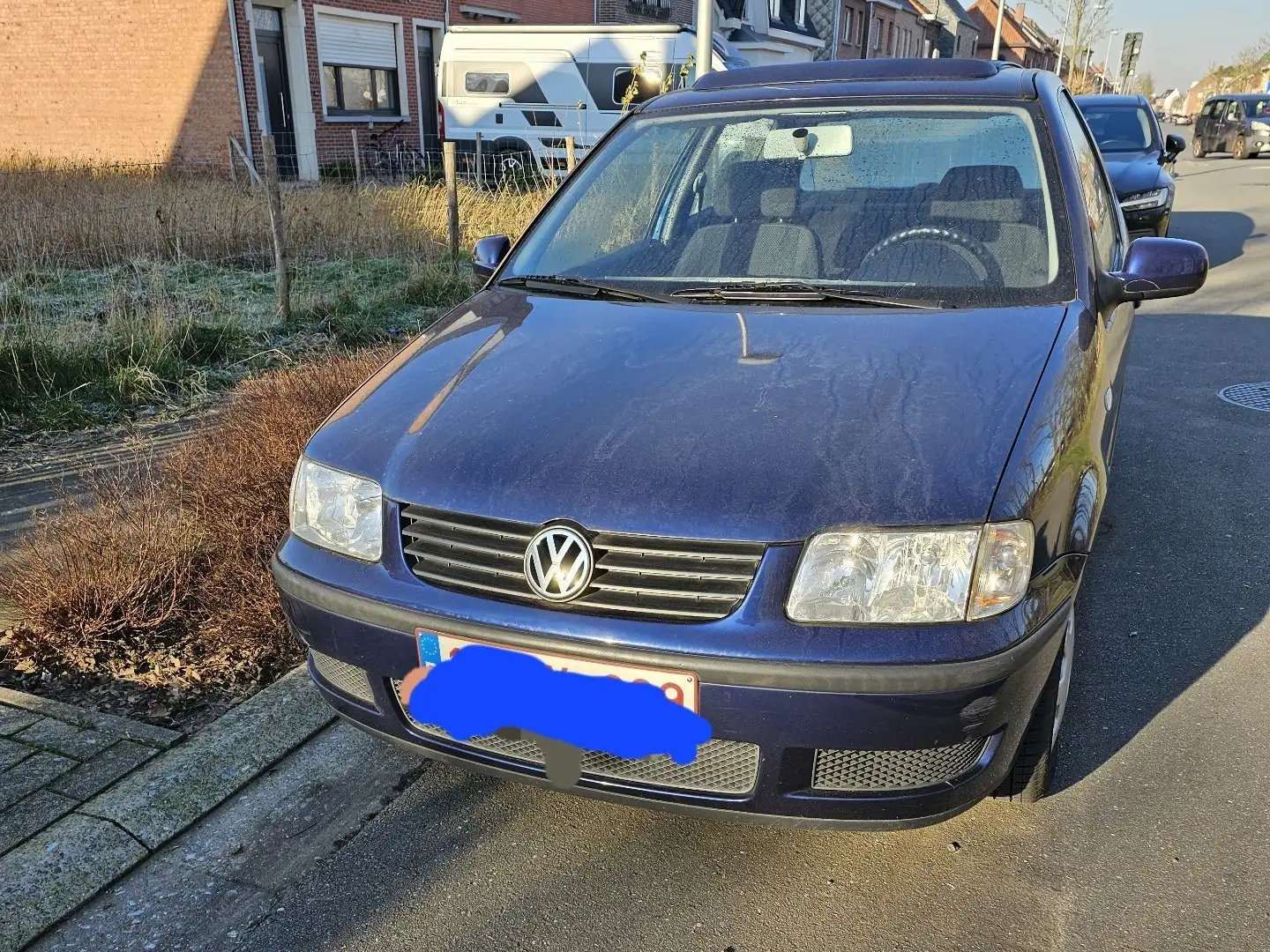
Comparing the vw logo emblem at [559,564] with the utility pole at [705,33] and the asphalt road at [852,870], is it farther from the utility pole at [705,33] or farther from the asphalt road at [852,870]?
the utility pole at [705,33]

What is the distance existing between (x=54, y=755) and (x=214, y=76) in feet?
58.9

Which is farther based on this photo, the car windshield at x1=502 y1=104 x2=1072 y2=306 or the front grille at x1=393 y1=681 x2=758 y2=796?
the car windshield at x1=502 y1=104 x2=1072 y2=306

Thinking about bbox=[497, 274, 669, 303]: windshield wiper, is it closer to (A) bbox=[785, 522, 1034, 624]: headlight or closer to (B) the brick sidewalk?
(A) bbox=[785, 522, 1034, 624]: headlight

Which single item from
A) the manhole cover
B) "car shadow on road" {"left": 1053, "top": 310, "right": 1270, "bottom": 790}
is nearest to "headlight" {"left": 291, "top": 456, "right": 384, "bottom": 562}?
"car shadow on road" {"left": 1053, "top": 310, "right": 1270, "bottom": 790}

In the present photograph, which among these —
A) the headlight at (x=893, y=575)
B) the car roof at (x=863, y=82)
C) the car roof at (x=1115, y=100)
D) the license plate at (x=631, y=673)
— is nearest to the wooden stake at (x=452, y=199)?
the car roof at (x=863, y=82)

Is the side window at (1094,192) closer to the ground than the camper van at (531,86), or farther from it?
closer to the ground

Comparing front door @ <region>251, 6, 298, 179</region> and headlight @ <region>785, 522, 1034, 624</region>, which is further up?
front door @ <region>251, 6, 298, 179</region>

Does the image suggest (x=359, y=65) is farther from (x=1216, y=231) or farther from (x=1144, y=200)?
(x=1144, y=200)

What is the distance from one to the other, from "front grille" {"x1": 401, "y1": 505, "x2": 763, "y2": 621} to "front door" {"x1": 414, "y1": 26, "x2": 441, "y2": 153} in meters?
20.8

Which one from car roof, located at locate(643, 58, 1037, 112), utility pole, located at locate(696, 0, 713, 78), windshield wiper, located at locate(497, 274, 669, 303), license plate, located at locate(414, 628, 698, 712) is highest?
utility pole, located at locate(696, 0, 713, 78)

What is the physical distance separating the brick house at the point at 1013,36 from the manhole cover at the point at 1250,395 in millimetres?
68923

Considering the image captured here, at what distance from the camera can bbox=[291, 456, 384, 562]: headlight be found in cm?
213

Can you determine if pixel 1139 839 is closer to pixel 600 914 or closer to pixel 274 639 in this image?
pixel 600 914

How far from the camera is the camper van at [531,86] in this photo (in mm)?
16672
